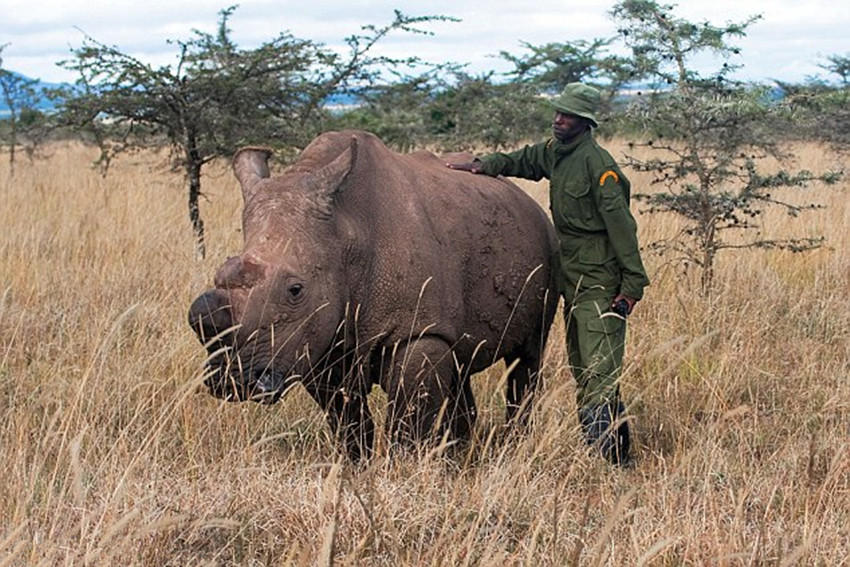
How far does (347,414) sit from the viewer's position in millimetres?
5410

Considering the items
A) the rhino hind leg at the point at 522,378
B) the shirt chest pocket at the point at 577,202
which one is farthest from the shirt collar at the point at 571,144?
the rhino hind leg at the point at 522,378

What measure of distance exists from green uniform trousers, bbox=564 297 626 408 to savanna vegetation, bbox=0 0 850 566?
19 cm

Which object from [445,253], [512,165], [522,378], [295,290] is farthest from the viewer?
[522,378]

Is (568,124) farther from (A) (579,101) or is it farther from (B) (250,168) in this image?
(B) (250,168)

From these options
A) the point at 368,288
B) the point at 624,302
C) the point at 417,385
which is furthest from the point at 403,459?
the point at 624,302

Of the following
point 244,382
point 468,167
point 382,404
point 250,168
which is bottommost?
point 382,404

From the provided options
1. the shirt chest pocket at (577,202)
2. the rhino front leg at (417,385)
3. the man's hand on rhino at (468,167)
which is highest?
the man's hand on rhino at (468,167)

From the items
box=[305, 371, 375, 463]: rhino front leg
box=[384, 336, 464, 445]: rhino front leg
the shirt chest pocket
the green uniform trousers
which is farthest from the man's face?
box=[305, 371, 375, 463]: rhino front leg

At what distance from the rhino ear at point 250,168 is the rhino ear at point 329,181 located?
12.5 inches

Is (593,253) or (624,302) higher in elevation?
(593,253)

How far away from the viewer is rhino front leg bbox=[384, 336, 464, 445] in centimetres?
509

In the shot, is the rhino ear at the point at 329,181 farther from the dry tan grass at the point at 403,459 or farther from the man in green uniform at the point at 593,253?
the man in green uniform at the point at 593,253

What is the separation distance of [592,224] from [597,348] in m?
0.64

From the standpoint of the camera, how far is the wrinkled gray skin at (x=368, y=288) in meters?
4.58
